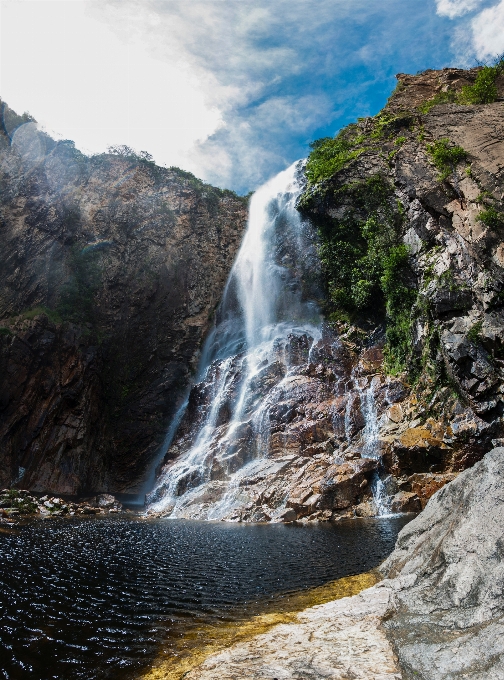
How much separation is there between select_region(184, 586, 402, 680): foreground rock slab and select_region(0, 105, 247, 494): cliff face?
2859 cm

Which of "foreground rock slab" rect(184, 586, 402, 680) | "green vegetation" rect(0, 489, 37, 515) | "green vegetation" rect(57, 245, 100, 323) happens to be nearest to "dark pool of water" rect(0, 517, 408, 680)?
"foreground rock slab" rect(184, 586, 402, 680)

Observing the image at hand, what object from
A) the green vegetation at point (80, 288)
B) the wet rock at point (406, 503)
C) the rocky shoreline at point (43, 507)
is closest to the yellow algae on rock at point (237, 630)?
the wet rock at point (406, 503)

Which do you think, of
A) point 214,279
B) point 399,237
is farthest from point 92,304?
point 399,237

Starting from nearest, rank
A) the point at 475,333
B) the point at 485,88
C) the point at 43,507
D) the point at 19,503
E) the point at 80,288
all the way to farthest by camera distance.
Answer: the point at 475,333 → the point at 19,503 → the point at 43,507 → the point at 485,88 → the point at 80,288

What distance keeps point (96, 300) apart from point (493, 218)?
104 ft

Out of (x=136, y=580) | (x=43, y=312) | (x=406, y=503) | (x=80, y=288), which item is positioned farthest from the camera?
(x=80, y=288)

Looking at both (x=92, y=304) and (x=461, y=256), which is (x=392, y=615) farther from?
(x=92, y=304)

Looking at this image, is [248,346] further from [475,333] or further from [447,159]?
[447,159]

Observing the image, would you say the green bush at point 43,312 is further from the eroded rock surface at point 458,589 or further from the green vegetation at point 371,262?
the eroded rock surface at point 458,589

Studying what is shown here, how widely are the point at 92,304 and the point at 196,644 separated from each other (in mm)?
35439

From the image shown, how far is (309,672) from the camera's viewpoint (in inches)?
161

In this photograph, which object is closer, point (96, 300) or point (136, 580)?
point (136, 580)

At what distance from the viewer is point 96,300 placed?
38.0 metres

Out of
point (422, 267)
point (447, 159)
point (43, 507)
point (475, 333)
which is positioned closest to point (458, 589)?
point (475, 333)
